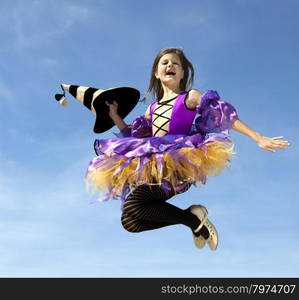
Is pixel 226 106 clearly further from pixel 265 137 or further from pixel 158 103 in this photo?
pixel 158 103

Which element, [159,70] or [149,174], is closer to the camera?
[149,174]

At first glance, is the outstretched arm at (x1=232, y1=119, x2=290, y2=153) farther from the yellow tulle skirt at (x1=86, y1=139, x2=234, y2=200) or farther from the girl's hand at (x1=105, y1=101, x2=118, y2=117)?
the girl's hand at (x1=105, y1=101, x2=118, y2=117)

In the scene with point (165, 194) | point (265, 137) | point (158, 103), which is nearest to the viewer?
point (265, 137)

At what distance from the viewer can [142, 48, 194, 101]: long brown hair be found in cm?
536

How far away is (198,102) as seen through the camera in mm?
4906

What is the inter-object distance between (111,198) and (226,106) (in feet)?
4.48

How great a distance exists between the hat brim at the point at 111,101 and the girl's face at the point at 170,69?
35 cm

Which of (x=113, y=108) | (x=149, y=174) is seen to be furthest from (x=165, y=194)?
(x=113, y=108)

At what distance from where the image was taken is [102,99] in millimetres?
5359

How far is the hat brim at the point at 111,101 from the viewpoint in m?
5.35

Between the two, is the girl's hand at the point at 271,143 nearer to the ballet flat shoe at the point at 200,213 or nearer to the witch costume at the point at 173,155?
the witch costume at the point at 173,155

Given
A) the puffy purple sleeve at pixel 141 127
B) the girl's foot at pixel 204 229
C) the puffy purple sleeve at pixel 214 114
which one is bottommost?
the girl's foot at pixel 204 229

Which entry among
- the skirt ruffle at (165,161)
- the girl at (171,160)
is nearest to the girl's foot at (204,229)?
the girl at (171,160)

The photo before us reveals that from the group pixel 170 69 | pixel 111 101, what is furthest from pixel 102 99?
pixel 170 69
